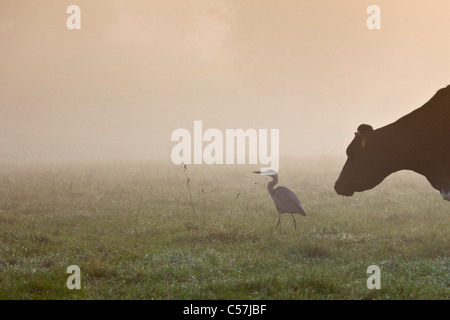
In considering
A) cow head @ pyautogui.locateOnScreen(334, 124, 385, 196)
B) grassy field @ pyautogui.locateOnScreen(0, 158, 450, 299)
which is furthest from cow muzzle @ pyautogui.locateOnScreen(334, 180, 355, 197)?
grassy field @ pyautogui.locateOnScreen(0, 158, 450, 299)

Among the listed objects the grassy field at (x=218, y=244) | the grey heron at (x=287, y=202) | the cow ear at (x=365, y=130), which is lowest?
the grassy field at (x=218, y=244)

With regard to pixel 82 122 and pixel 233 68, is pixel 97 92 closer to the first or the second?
pixel 82 122

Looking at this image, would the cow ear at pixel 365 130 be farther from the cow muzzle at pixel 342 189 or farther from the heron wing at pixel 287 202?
the heron wing at pixel 287 202

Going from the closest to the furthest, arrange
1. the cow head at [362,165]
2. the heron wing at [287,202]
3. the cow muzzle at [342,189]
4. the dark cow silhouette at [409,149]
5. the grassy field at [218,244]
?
the grassy field at [218,244]
the dark cow silhouette at [409,149]
the cow head at [362,165]
the cow muzzle at [342,189]
the heron wing at [287,202]

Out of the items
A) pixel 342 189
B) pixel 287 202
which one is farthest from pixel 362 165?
pixel 287 202

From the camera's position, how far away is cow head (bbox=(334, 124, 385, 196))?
1045 centimetres

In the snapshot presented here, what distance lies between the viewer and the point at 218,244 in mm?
10336

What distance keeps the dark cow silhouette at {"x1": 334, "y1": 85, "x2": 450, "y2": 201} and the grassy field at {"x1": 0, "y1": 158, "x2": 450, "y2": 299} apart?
1216 millimetres

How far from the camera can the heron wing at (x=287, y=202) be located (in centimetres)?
1151

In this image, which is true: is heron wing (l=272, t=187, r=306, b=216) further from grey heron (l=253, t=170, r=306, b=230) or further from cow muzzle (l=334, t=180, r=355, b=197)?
cow muzzle (l=334, t=180, r=355, b=197)

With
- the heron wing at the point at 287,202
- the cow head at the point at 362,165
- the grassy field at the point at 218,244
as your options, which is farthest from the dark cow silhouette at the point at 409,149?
the grassy field at the point at 218,244

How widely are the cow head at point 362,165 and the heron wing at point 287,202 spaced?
1094mm

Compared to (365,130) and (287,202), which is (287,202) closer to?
(287,202)
